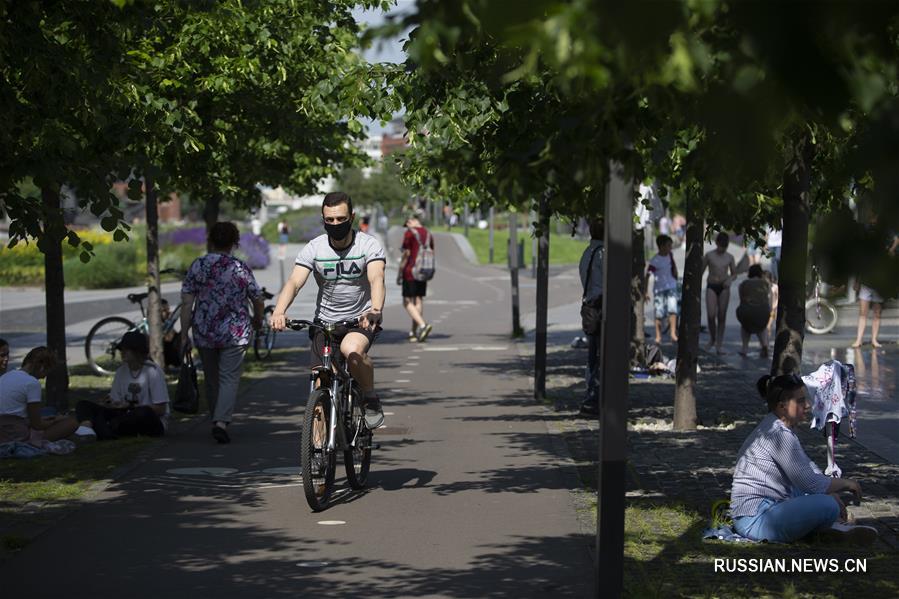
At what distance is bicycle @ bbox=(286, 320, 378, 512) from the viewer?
8305mm

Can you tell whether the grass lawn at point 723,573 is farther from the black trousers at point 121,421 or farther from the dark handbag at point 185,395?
the dark handbag at point 185,395

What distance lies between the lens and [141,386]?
11.7 metres

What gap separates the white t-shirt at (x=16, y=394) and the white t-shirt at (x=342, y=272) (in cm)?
233

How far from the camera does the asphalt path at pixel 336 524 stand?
6562 mm

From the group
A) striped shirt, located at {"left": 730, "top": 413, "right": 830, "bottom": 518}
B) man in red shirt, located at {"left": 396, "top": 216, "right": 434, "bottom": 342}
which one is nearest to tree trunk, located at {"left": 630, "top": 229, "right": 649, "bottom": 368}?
man in red shirt, located at {"left": 396, "top": 216, "right": 434, "bottom": 342}

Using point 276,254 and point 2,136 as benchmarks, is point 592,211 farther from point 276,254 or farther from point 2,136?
point 276,254

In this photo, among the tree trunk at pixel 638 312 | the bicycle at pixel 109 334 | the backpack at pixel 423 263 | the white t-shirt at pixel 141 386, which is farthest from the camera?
the backpack at pixel 423 263

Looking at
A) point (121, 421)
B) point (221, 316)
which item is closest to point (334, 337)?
point (221, 316)

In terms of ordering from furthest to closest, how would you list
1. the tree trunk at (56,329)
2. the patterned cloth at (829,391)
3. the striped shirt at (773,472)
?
the tree trunk at (56,329) → the patterned cloth at (829,391) → the striped shirt at (773,472)

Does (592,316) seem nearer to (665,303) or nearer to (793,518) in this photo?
(793,518)

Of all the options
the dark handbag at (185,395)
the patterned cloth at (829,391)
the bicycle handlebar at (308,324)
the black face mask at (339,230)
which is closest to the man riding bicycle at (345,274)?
the black face mask at (339,230)

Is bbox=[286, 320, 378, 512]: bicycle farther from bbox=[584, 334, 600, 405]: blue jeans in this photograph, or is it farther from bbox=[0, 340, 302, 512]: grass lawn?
bbox=[584, 334, 600, 405]: blue jeans

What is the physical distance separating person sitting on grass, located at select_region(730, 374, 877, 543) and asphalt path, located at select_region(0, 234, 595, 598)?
0.81m

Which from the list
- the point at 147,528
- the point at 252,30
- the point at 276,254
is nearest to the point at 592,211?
the point at 147,528
